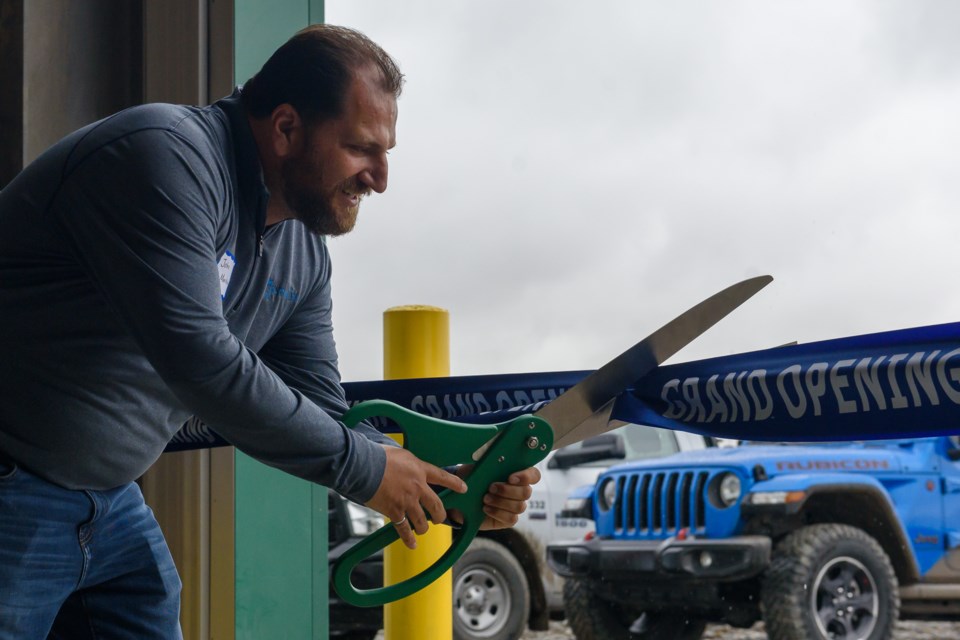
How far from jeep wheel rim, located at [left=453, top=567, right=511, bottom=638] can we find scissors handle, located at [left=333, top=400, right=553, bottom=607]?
463 centimetres

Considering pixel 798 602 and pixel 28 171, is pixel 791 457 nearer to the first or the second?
pixel 798 602

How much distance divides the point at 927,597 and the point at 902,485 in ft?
1.92

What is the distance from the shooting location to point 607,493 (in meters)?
6.33

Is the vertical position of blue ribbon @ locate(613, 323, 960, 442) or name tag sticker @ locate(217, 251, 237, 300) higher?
name tag sticker @ locate(217, 251, 237, 300)

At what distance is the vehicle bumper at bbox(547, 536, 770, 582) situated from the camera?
5.33m

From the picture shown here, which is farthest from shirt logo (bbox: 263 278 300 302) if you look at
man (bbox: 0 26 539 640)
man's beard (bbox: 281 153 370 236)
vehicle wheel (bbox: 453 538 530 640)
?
vehicle wheel (bbox: 453 538 530 640)

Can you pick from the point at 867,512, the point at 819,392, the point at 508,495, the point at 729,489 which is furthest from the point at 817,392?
the point at 867,512

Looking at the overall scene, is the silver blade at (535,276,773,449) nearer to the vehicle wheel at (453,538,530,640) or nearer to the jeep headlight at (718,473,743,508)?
the jeep headlight at (718,473,743,508)

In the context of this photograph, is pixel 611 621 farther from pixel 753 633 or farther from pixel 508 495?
pixel 508 495

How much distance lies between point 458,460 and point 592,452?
5036mm

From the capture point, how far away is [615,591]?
5906 millimetres

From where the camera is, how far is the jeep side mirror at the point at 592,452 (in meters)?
6.45

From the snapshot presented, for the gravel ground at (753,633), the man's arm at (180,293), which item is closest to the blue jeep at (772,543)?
the gravel ground at (753,633)

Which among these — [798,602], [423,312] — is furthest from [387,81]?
[798,602]
